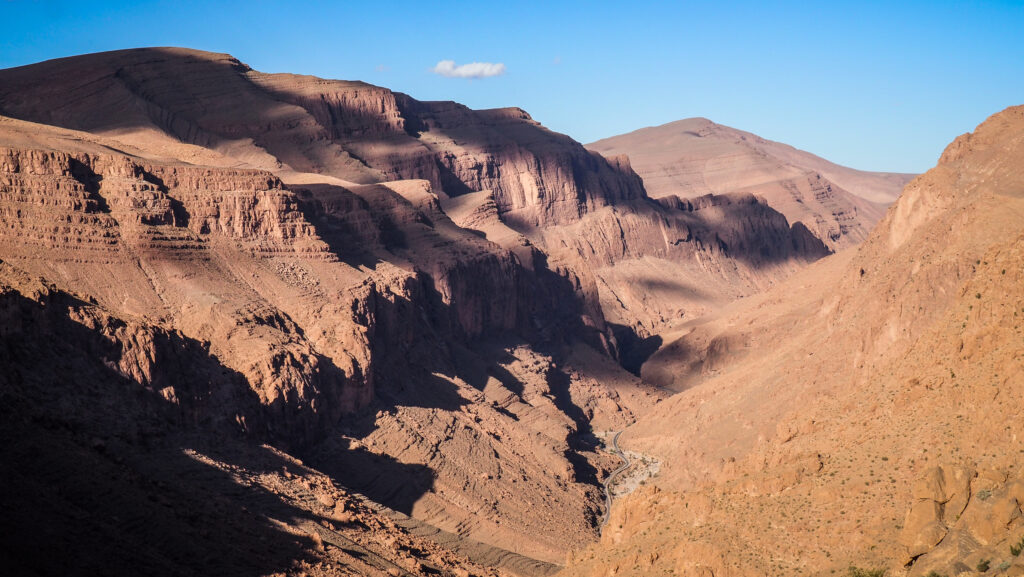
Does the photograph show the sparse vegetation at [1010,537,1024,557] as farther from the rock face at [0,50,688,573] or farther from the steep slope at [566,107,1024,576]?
the rock face at [0,50,688,573]

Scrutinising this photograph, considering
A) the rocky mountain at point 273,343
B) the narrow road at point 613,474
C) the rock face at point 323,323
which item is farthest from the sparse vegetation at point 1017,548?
the narrow road at point 613,474

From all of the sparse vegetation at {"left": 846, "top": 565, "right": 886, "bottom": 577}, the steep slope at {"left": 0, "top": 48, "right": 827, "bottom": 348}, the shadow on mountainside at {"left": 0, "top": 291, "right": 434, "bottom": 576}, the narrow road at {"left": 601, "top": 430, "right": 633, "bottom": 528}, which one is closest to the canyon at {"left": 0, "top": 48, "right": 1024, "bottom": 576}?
the shadow on mountainside at {"left": 0, "top": 291, "right": 434, "bottom": 576}

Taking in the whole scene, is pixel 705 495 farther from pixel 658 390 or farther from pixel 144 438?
pixel 658 390

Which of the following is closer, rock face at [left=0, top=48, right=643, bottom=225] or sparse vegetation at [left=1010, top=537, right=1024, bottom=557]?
sparse vegetation at [left=1010, top=537, right=1024, bottom=557]

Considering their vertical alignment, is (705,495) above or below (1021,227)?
below

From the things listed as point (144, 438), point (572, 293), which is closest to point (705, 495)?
point (144, 438)

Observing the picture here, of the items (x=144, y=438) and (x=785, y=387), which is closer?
(x=144, y=438)

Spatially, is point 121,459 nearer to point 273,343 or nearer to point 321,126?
point 273,343
